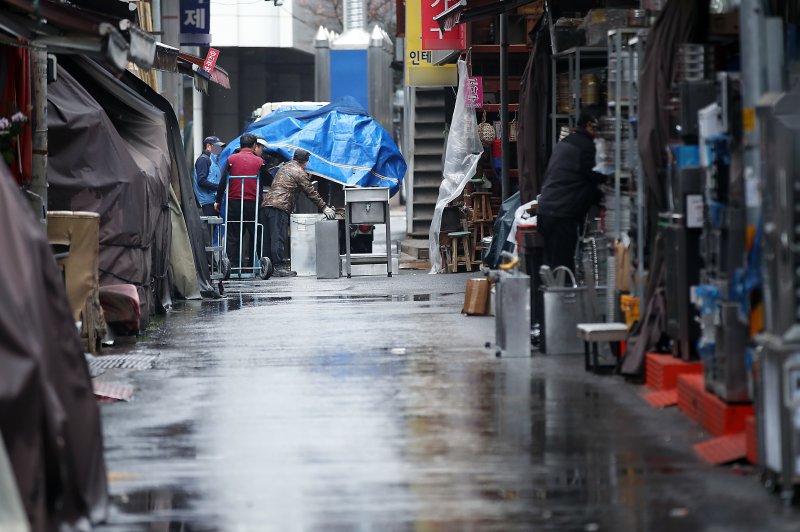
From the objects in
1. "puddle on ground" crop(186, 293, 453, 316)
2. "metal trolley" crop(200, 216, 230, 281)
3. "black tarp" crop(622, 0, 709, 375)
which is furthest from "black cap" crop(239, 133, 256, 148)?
"black tarp" crop(622, 0, 709, 375)

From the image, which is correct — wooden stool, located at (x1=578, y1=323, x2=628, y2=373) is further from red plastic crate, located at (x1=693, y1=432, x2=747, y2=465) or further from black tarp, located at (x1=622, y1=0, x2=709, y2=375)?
red plastic crate, located at (x1=693, y1=432, x2=747, y2=465)

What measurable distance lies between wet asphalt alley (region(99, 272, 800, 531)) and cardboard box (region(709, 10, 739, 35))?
2.79 metres

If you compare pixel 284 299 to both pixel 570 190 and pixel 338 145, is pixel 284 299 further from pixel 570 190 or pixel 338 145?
pixel 338 145

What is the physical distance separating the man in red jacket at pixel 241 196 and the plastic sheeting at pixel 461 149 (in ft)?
11.2

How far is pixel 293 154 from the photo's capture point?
2586 centimetres

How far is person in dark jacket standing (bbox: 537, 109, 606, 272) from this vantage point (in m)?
13.4

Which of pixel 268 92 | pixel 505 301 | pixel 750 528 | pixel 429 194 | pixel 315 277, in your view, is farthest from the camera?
pixel 268 92

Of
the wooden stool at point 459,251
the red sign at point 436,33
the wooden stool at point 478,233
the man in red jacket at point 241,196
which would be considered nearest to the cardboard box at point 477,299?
the wooden stool at point 478,233

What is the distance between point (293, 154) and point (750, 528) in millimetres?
19899

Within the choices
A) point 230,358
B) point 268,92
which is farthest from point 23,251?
point 268,92

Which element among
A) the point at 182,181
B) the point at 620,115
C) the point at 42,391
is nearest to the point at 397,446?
the point at 42,391

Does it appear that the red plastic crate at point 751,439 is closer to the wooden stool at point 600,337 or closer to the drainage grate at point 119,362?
the wooden stool at point 600,337

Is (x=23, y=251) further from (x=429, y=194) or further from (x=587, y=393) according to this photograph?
(x=429, y=194)

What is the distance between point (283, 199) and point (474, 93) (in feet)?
14.0
